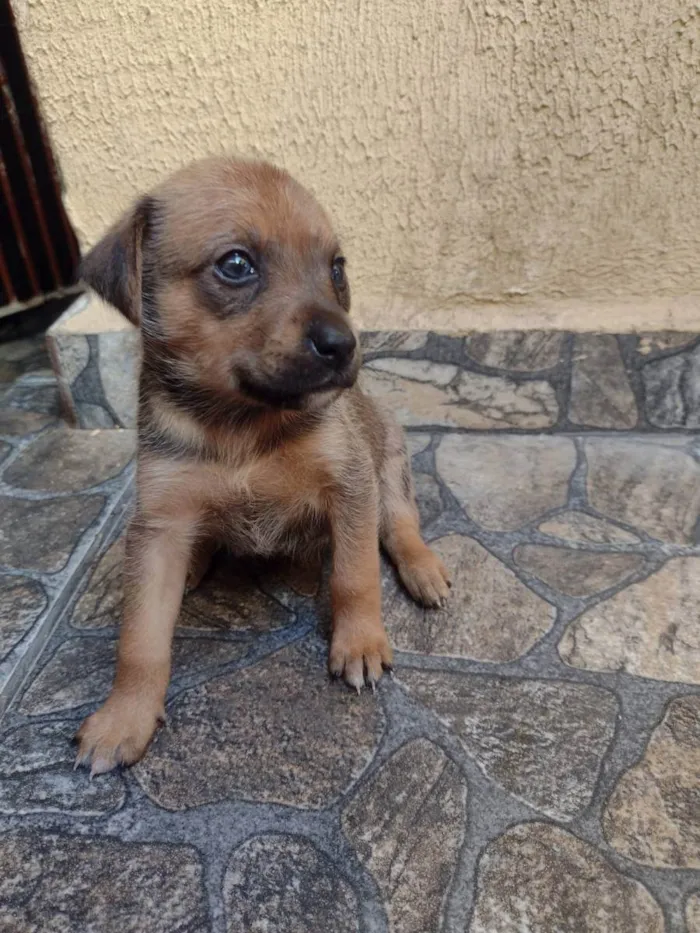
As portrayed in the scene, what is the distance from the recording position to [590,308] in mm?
4199

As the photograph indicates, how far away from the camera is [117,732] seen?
2.37m

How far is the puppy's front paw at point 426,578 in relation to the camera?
9.86 feet

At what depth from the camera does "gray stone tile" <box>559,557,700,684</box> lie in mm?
2650

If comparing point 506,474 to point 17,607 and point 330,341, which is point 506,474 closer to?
point 330,341

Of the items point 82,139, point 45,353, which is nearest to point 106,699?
point 82,139

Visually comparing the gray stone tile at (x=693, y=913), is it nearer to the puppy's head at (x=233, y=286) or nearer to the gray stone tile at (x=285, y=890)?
the gray stone tile at (x=285, y=890)

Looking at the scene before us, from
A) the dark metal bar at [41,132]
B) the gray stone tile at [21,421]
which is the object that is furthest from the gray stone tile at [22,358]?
the dark metal bar at [41,132]

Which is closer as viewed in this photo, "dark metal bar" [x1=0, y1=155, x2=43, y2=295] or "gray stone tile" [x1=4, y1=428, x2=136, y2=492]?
"gray stone tile" [x1=4, y1=428, x2=136, y2=492]

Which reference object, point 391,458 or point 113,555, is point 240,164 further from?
point 113,555

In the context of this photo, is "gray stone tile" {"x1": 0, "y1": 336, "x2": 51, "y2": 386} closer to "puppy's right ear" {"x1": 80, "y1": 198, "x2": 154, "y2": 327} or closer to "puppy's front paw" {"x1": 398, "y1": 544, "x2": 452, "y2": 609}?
"puppy's right ear" {"x1": 80, "y1": 198, "x2": 154, "y2": 327}

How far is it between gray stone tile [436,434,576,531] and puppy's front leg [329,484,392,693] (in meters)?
1.06

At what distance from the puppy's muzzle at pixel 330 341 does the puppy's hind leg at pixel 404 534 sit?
4.04 ft

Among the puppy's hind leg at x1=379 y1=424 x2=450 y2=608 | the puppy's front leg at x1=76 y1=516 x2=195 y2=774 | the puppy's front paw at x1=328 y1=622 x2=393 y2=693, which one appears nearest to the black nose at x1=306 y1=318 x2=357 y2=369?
the puppy's front leg at x1=76 y1=516 x2=195 y2=774

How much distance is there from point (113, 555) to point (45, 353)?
3.54 m
